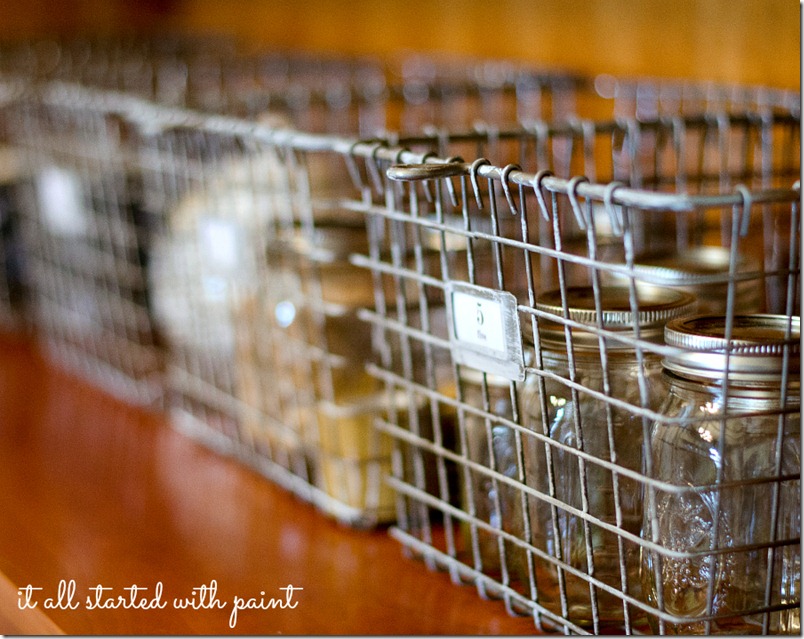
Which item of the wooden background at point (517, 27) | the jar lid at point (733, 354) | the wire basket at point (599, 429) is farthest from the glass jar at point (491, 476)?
Result: the wooden background at point (517, 27)

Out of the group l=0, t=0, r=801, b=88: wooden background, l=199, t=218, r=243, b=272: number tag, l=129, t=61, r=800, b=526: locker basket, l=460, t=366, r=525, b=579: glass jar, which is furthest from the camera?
l=0, t=0, r=801, b=88: wooden background

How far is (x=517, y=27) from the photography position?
142 centimetres

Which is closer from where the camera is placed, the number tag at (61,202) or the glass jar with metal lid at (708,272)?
the glass jar with metal lid at (708,272)

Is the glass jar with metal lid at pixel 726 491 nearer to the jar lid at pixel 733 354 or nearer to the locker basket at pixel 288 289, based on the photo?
the jar lid at pixel 733 354

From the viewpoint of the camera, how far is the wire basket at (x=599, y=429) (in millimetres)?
454

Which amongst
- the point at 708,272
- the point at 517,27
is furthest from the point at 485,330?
the point at 517,27

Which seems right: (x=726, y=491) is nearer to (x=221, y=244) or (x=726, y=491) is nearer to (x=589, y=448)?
(x=589, y=448)

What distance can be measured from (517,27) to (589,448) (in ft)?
3.26

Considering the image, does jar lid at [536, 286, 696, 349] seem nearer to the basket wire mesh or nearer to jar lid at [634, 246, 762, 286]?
the basket wire mesh

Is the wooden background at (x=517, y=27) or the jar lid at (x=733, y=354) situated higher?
the wooden background at (x=517, y=27)

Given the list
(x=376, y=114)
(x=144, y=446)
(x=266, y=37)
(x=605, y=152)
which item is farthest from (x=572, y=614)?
(x=266, y=37)

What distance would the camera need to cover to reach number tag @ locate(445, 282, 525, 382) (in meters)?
0.52

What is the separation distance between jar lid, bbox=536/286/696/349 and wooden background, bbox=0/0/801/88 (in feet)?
1.71

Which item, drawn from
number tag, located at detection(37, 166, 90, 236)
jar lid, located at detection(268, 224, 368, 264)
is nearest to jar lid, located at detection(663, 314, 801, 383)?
jar lid, located at detection(268, 224, 368, 264)
